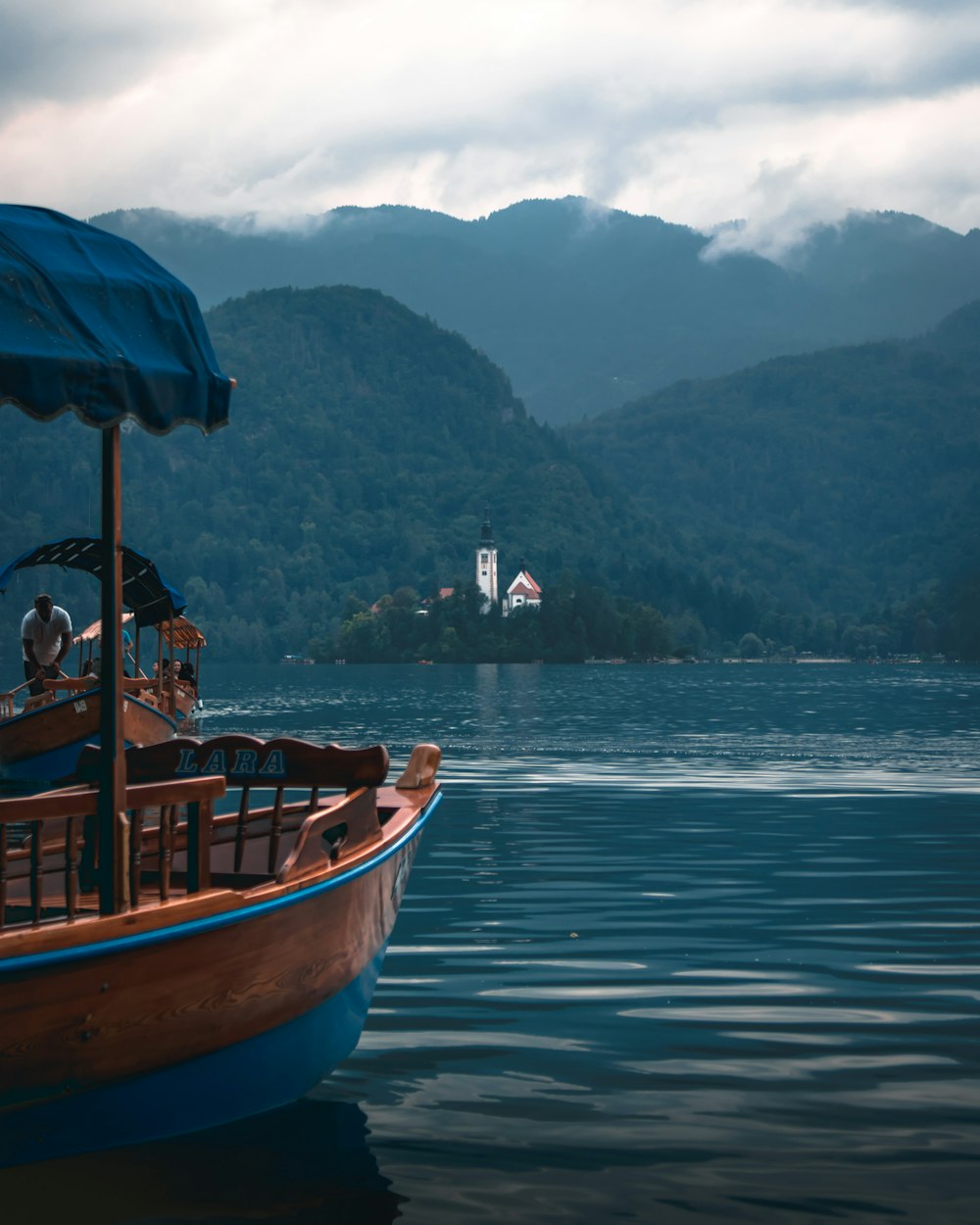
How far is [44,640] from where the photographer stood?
26.5 metres

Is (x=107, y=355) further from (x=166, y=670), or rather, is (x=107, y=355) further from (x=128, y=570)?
(x=166, y=670)

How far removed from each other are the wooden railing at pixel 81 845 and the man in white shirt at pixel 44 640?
16.0 metres

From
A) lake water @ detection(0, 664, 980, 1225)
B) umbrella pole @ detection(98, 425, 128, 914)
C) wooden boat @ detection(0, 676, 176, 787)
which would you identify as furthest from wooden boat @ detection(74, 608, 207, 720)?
umbrella pole @ detection(98, 425, 128, 914)

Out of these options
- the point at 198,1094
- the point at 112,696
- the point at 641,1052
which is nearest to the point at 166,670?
the point at 641,1052

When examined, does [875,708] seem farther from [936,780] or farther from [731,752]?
[936,780]

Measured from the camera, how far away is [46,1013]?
24.7 ft

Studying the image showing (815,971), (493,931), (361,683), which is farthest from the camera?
(361,683)

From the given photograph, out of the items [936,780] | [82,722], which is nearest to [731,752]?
[936,780]

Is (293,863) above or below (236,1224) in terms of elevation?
above

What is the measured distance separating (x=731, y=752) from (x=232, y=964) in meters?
35.1

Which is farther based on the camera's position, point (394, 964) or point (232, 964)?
point (394, 964)

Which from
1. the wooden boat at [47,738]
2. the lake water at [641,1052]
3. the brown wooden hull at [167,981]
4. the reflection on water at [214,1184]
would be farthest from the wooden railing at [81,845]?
the wooden boat at [47,738]

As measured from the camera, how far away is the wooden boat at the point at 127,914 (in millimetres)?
7656

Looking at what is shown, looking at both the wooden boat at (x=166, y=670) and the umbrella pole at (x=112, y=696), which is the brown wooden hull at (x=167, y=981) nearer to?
the umbrella pole at (x=112, y=696)
